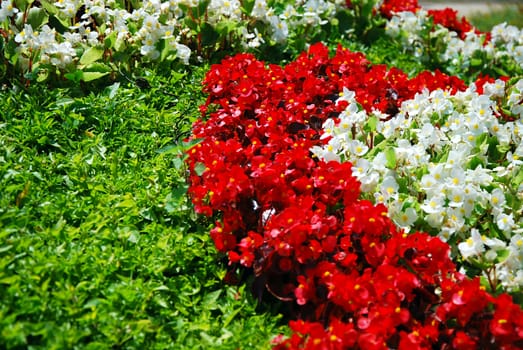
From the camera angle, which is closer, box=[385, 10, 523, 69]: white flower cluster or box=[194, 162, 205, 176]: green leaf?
box=[194, 162, 205, 176]: green leaf

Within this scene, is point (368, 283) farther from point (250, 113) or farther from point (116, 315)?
point (250, 113)

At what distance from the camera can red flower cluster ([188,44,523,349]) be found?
6.22 feet

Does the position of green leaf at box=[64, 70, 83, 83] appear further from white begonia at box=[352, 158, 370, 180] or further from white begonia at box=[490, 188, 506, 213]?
white begonia at box=[490, 188, 506, 213]

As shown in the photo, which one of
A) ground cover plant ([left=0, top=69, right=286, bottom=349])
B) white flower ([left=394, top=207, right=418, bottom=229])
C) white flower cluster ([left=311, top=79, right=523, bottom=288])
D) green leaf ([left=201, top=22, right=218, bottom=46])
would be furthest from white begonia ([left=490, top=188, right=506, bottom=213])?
green leaf ([left=201, top=22, right=218, bottom=46])

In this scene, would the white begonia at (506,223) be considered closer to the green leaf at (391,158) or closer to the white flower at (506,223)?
the white flower at (506,223)

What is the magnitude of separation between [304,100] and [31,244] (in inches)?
61.5

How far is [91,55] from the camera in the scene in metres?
3.25

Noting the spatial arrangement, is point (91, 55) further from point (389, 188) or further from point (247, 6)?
point (389, 188)

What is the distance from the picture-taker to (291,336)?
1938mm

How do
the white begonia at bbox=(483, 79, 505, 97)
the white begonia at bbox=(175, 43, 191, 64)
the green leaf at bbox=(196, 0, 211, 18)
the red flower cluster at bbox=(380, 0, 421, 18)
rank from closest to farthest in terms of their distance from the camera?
the white begonia at bbox=(483, 79, 505, 97) → the white begonia at bbox=(175, 43, 191, 64) → the green leaf at bbox=(196, 0, 211, 18) → the red flower cluster at bbox=(380, 0, 421, 18)

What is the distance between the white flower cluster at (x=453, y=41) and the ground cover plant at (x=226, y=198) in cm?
109

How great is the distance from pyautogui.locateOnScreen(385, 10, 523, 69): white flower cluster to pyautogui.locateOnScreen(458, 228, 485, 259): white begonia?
8.82 ft

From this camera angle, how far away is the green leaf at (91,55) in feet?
10.6

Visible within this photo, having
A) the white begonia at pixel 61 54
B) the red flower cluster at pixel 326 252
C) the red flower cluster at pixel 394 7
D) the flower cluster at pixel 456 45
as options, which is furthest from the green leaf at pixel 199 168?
the red flower cluster at pixel 394 7
